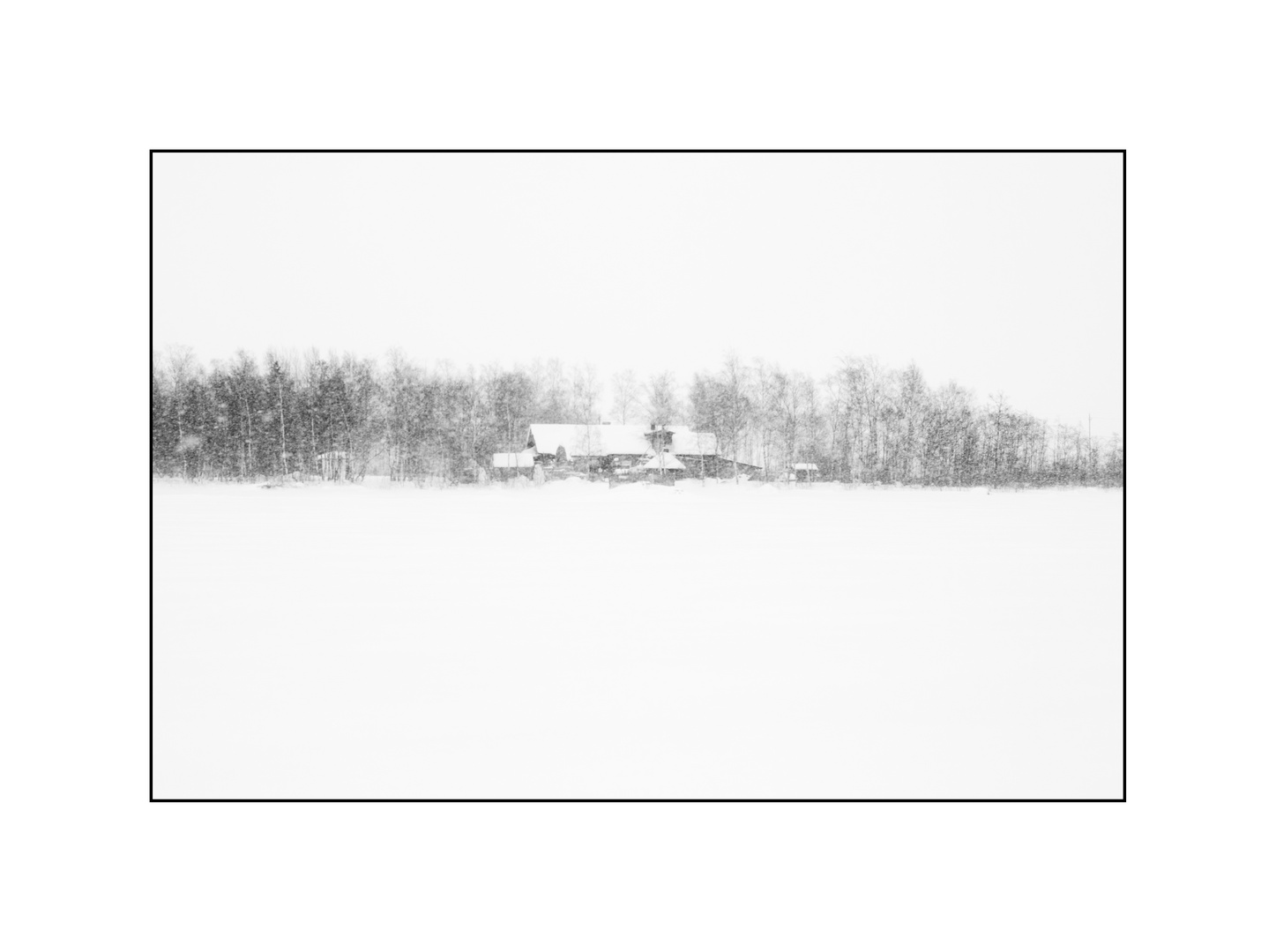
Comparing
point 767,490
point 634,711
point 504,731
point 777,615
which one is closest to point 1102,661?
point 777,615

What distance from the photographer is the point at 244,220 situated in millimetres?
7969

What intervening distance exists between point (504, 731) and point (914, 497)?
581 inches

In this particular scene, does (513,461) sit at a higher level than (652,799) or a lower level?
higher

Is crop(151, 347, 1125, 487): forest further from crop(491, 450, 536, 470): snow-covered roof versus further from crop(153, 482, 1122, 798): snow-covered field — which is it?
crop(153, 482, 1122, 798): snow-covered field

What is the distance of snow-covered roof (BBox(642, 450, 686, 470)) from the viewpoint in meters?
18.6

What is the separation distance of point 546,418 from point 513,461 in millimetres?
3002

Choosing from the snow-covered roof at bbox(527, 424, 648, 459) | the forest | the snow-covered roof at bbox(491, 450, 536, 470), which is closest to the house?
the forest

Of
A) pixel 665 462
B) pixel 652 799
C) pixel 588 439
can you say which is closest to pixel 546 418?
pixel 588 439

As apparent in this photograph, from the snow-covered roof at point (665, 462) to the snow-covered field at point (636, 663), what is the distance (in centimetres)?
663

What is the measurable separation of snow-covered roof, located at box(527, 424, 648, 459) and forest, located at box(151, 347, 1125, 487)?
364 mm

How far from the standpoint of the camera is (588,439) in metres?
17.8

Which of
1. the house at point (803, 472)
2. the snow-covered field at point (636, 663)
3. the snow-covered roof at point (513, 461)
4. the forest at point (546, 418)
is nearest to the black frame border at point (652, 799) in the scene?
the snow-covered field at point (636, 663)

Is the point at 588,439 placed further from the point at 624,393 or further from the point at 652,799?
the point at 652,799

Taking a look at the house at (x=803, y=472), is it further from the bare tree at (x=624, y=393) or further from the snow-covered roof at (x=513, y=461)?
the snow-covered roof at (x=513, y=461)
